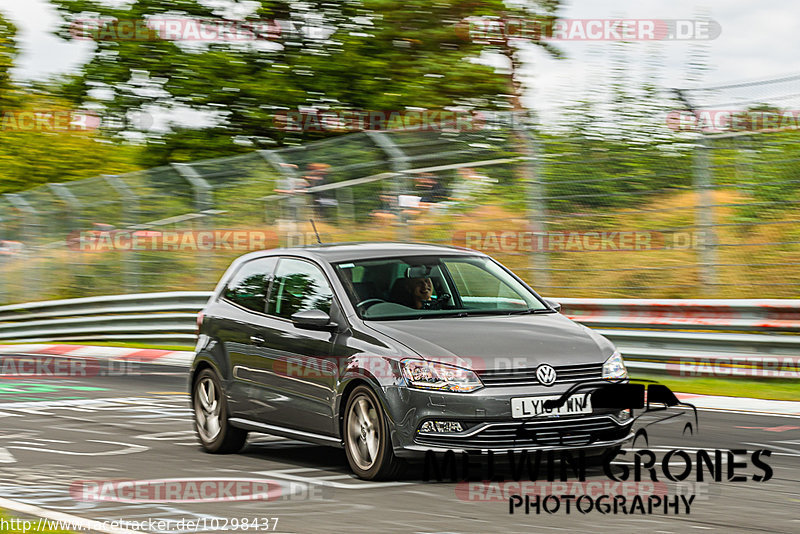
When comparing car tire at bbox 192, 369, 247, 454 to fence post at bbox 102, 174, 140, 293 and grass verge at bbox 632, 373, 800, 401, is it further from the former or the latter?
fence post at bbox 102, 174, 140, 293

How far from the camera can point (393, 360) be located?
26.4 feet

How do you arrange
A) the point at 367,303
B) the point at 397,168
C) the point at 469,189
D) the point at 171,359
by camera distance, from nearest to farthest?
the point at 367,303 < the point at 469,189 < the point at 397,168 < the point at 171,359

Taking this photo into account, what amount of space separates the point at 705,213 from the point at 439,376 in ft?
24.1

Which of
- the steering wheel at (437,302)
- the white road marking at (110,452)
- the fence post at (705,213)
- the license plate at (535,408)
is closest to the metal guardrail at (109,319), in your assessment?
the fence post at (705,213)

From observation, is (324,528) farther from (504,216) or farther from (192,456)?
(504,216)

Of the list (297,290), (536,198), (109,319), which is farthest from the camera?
(109,319)

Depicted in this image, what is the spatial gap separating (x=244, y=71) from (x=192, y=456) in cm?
1940

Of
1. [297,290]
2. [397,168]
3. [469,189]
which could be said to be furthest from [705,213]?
[297,290]

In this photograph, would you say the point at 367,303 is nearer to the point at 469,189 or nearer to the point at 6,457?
the point at 6,457

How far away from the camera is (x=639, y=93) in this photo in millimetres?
17031

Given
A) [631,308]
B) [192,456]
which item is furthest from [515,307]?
[631,308]

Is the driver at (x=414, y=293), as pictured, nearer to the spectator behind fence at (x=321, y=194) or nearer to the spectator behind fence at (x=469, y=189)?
the spectator behind fence at (x=469, y=189)

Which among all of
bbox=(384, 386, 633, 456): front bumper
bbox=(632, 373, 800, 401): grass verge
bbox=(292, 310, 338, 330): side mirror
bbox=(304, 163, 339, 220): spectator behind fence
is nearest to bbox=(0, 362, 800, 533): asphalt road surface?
bbox=(384, 386, 633, 456): front bumper

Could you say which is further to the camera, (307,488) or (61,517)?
(307,488)
